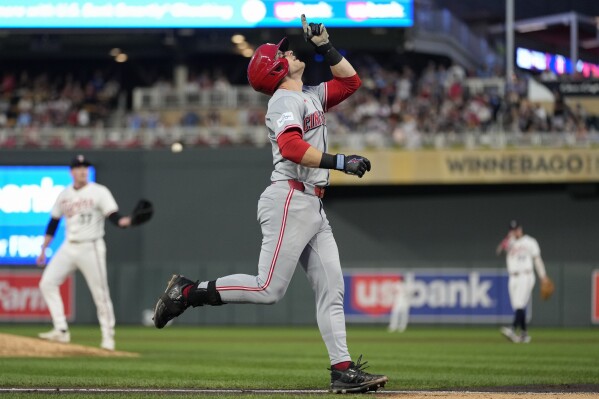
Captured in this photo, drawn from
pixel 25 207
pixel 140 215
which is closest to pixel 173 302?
pixel 140 215

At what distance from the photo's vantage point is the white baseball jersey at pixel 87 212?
12438 mm

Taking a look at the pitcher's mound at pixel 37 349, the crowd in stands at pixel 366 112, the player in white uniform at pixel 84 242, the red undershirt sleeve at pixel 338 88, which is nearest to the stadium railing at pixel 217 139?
the crowd in stands at pixel 366 112

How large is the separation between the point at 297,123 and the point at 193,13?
2033 centimetres

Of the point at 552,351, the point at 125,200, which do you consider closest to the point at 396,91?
the point at 125,200

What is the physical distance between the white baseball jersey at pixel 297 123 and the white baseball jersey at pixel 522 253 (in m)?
11.0

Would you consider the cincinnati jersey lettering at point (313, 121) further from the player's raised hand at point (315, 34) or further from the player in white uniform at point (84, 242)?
the player in white uniform at point (84, 242)

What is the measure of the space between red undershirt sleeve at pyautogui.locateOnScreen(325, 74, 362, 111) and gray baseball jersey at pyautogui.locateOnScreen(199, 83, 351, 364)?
287 millimetres

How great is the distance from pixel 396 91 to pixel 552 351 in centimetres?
1332

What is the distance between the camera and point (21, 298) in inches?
912

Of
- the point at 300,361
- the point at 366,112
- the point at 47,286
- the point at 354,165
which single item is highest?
the point at 366,112

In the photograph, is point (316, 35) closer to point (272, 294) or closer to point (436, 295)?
point (272, 294)

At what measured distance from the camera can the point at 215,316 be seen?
23.7m

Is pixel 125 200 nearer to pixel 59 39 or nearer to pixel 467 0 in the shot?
pixel 59 39

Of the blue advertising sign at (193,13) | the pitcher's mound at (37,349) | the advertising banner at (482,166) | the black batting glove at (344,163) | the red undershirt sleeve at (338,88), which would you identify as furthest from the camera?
the blue advertising sign at (193,13)
